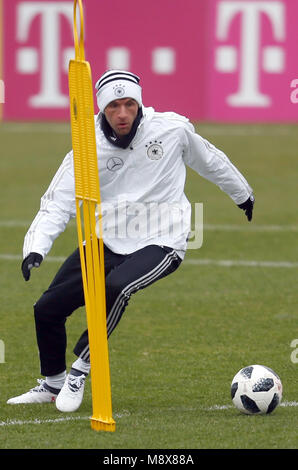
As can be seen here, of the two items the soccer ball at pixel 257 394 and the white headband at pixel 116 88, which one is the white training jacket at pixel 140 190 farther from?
the soccer ball at pixel 257 394

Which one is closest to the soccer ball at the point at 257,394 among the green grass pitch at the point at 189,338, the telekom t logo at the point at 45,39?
the green grass pitch at the point at 189,338

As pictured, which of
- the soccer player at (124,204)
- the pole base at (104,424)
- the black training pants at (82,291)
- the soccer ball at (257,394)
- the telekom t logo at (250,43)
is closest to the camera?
the pole base at (104,424)

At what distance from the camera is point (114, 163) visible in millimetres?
7574

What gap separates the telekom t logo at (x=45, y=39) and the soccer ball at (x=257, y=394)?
19874 millimetres

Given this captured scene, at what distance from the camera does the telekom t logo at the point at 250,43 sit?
25891mm

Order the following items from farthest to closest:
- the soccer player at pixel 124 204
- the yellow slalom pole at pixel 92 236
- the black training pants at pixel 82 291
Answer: the soccer player at pixel 124 204
the black training pants at pixel 82 291
the yellow slalom pole at pixel 92 236

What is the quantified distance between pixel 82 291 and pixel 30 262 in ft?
2.06

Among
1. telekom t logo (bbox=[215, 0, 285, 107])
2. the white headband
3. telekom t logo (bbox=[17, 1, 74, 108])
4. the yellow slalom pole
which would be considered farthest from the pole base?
telekom t logo (bbox=[17, 1, 74, 108])

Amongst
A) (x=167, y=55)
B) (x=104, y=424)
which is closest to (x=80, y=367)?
(x=104, y=424)

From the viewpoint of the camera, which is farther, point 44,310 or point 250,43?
point 250,43

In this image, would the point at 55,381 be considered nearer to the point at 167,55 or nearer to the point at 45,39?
the point at 45,39

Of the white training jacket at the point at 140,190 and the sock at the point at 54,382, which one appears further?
the sock at the point at 54,382

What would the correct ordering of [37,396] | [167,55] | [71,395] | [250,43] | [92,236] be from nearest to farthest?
[92,236]
[71,395]
[37,396]
[250,43]
[167,55]

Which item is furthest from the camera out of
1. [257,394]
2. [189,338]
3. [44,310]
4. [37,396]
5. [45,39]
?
[45,39]
